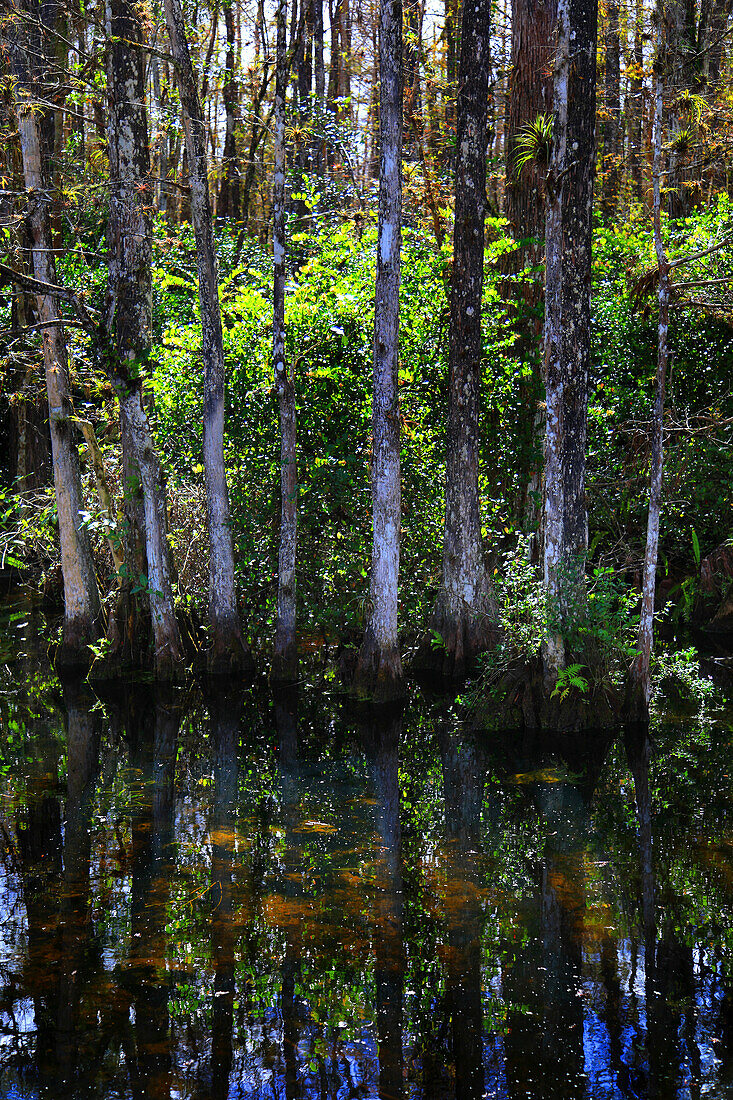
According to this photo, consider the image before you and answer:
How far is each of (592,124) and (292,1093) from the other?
9.18 m

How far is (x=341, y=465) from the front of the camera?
1233 centimetres

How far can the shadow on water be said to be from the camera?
4402mm

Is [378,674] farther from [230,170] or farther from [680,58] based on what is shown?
Result: [230,170]

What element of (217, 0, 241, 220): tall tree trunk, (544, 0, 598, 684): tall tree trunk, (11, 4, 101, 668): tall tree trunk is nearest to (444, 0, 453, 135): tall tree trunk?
(217, 0, 241, 220): tall tree trunk

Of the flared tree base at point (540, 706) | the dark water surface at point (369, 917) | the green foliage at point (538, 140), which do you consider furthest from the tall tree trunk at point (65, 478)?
the green foliage at point (538, 140)

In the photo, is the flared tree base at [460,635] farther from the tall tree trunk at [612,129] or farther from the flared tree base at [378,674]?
the tall tree trunk at [612,129]

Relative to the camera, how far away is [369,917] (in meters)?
5.91

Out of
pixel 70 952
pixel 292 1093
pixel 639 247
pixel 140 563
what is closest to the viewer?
pixel 292 1093

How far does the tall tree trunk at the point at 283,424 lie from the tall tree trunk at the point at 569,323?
3.41 m

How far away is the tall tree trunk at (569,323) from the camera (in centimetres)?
955

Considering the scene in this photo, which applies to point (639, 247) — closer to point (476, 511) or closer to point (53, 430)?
point (476, 511)

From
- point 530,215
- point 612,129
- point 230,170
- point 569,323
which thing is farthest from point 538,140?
point 612,129

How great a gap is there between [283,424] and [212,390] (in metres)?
1.02

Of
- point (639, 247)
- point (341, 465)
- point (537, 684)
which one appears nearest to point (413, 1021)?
point (537, 684)
